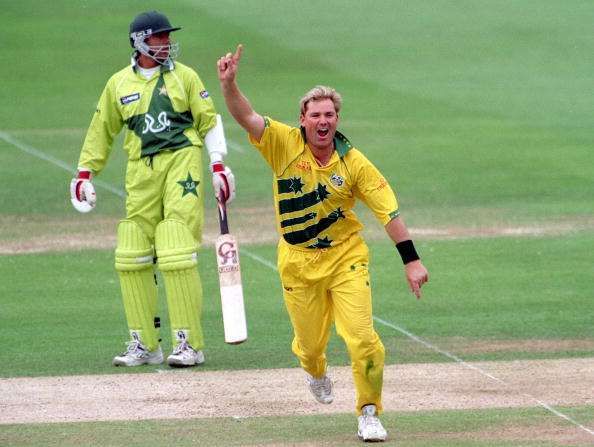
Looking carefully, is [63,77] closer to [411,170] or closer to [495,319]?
[411,170]

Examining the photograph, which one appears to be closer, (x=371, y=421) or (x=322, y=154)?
(x=371, y=421)

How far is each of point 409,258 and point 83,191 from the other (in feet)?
10.3

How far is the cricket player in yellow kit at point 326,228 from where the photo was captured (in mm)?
8164

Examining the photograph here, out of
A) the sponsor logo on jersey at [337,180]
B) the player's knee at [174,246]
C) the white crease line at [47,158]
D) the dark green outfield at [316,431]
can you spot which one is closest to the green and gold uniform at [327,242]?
the sponsor logo on jersey at [337,180]

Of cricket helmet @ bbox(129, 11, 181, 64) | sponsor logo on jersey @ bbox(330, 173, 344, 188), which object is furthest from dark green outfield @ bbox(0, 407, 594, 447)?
cricket helmet @ bbox(129, 11, 181, 64)

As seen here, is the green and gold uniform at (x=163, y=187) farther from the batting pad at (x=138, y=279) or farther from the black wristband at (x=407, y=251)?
the black wristband at (x=407, y=251)

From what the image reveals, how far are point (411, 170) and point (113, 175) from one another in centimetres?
393

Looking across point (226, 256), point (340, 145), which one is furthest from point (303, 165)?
point (226, 256)

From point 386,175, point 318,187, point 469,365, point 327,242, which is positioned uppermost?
point 318,187

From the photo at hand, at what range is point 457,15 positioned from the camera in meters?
27.7

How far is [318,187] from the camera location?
27.3 feet

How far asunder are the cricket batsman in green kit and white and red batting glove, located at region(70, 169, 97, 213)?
0.32 m

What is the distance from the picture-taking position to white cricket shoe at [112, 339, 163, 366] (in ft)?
33.9

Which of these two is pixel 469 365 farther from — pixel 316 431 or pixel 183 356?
pixel 316 431
